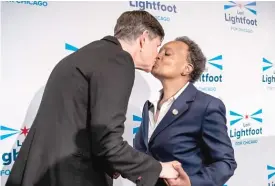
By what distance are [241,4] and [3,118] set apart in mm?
1833

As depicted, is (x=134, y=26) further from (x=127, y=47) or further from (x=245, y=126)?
(x=245, y=126)

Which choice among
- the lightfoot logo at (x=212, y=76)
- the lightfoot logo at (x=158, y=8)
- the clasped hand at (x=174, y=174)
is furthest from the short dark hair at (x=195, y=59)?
the lightfoot logo at (x=212, y=76)

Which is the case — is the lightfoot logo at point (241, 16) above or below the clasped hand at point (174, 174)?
above

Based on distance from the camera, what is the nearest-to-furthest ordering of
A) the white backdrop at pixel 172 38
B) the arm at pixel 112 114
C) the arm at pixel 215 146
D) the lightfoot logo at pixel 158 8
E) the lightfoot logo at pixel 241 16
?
the arm at pixel 112 114 < the arm at pixel 215 146 < the white backdrop at pixel 172 38 < the lightfoot logo at pixel 158 8 < the lightfoot logo at pixel 241 16

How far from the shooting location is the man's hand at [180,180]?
1.11 meters

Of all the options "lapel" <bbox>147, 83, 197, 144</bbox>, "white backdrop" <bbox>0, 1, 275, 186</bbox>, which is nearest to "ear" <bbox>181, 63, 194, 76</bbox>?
"lapel" <bbox>147, 83, 197, 144</bbox>

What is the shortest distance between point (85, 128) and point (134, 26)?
41 cm

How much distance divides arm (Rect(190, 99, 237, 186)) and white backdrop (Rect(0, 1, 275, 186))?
2.34 ft

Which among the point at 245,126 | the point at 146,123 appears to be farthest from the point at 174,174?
the point at 245,126

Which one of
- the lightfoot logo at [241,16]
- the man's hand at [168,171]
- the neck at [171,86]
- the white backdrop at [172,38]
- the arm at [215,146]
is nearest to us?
the man's hand at [168,171]

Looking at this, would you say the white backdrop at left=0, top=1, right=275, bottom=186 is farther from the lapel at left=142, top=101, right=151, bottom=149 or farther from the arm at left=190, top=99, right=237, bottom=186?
the arm at left=190, top=99, right=237, bottom=186

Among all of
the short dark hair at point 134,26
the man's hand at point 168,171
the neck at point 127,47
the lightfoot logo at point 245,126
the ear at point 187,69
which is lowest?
the lightfoot logo at point 245,126

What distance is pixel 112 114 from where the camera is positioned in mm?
898

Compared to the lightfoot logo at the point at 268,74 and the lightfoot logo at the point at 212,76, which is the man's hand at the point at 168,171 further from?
the lightfoot logo at the point at 268,74
